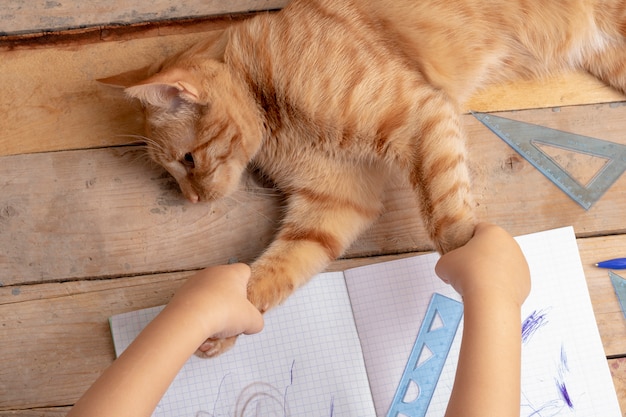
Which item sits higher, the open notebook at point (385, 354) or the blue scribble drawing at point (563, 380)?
the open notebook at point (385, 354)

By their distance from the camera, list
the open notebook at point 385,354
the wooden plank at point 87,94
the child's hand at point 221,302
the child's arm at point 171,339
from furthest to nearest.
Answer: the wooden plank at point 87,94
the open notebook at point 385,354
the child's hand at point 221,302
the child's arm at point 171,339

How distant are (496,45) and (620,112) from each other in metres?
0.30

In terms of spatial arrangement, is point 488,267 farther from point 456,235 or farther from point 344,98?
point 344,98

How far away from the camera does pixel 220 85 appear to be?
1056 millimetres

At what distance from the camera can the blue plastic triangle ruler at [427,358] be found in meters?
1.10

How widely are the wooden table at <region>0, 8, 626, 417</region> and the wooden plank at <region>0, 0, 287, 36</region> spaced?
24 millimetres

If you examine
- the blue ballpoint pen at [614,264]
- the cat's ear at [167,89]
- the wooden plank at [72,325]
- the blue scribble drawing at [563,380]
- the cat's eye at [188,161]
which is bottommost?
the blue scribble drawing at [563,380]

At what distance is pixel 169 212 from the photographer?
121cm

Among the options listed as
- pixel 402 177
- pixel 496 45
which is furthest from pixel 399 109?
pixel 496 45

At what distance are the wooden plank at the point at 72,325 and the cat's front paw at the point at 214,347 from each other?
7.2 inches

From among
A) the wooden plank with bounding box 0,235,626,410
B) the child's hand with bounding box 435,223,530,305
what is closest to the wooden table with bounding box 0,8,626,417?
the wooden plank with bounding box 0,235,626,410

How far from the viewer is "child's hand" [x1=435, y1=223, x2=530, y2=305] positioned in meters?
0.89

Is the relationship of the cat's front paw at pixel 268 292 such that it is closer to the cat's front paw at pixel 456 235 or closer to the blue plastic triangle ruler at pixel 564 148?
the cat's front paw at pixel 456 235

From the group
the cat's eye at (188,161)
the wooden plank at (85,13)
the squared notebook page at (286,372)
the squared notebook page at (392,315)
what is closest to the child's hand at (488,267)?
the squared notebook page at (392,315)
